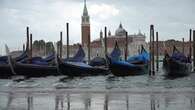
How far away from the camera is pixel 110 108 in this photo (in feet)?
39.5

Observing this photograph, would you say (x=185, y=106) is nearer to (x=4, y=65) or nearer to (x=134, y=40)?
(x=4, y=65)

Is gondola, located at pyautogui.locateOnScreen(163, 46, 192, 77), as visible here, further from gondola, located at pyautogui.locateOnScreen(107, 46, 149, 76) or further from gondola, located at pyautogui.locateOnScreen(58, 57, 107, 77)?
gondola, located at pyautogui.locateOnScreen(58, 57, 107, 77)

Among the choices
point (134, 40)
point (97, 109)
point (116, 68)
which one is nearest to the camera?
point (97, 109)

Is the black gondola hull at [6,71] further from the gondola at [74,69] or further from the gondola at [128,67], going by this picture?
the gondola at [128,67]

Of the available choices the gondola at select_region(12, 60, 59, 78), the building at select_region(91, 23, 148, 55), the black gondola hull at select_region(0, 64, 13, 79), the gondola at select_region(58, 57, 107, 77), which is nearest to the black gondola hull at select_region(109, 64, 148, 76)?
the gondola at select_region(58, 57, 107, 77)

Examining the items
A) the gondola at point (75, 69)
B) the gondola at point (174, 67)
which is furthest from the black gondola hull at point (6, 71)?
the gondola at point (174, 67)

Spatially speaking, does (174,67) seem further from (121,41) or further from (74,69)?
(121,41)

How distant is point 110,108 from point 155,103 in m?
1.63

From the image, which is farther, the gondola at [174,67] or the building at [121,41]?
the building at [121,41]

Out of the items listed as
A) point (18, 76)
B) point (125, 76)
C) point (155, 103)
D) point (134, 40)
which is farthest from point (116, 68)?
point (134, 40)

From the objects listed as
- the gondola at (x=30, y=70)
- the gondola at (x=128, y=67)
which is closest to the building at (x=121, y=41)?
the gondola at (x=128, y=67)

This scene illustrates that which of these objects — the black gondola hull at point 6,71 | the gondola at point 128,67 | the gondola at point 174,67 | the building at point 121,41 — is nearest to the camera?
the gondola at point 128,67

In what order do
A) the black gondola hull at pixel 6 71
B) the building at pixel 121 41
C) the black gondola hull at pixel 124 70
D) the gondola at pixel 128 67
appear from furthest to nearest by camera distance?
the building at pixel 121 41 → the black gondola hull at pixel 6 71 → the black gondola hull at pixel 124 70 → the gondola at pixel 128 67

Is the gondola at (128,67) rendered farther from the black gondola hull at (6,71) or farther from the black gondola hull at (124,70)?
the black gondola hull at (6,71)
